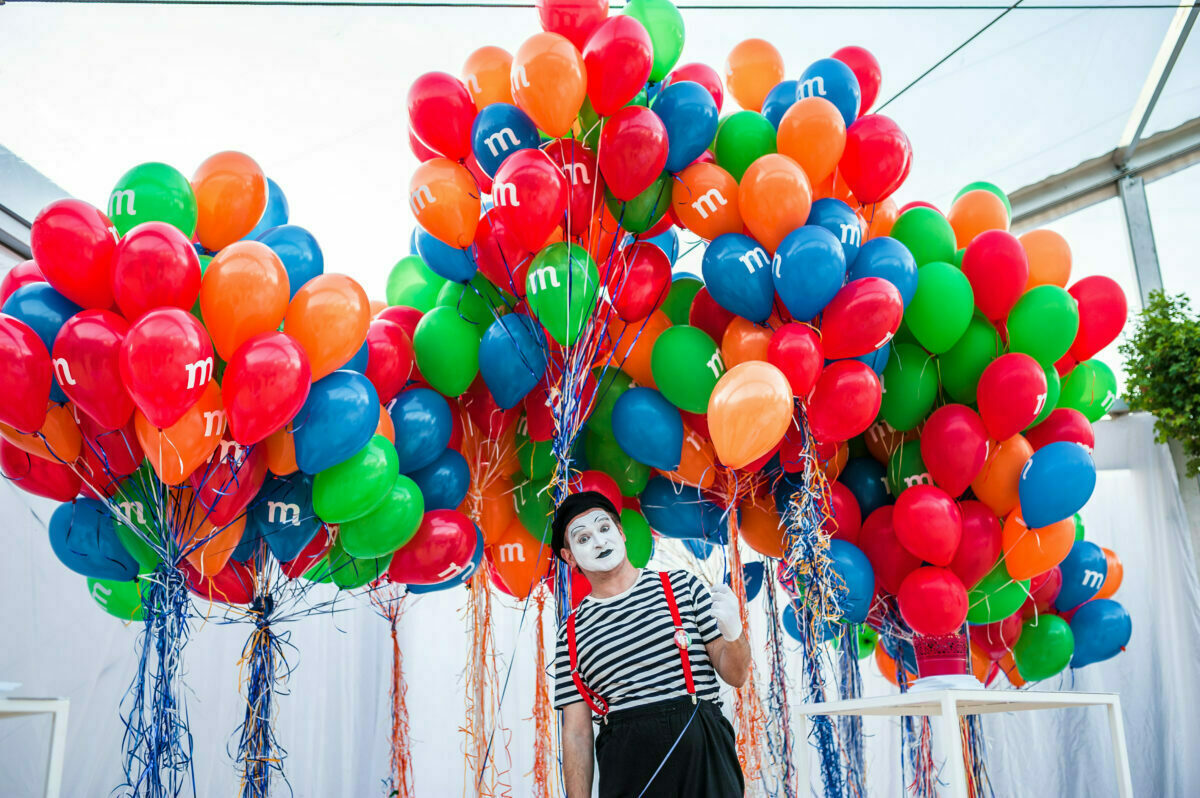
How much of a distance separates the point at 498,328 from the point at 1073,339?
1761 millimetres

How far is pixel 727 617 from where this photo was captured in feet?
5.37

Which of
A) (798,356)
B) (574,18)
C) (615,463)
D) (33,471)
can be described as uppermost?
(574,18)

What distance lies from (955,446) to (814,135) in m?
0.99

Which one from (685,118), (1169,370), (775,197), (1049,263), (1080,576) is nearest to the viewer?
(775,197)

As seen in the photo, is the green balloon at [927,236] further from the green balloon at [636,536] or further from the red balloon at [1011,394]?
the green balloon at [636,536]

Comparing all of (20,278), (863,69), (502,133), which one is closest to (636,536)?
(502,133)

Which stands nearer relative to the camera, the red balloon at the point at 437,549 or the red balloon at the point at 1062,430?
the red balloon at the point at 437,549

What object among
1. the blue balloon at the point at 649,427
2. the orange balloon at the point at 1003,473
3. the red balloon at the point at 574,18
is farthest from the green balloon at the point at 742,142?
the orange balloon at the point at 1003,473

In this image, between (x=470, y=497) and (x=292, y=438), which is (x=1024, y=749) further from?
(x=292, y=438)

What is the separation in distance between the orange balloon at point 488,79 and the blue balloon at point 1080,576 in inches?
96.0

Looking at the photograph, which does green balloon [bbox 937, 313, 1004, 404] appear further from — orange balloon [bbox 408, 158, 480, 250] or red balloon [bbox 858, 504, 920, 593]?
orange balloon [bbox 408, 158, 480, 250]

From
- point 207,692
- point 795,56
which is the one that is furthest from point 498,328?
point 207,692

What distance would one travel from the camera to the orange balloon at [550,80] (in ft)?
7.73

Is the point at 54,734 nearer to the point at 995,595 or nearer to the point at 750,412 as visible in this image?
the point at 750,412
